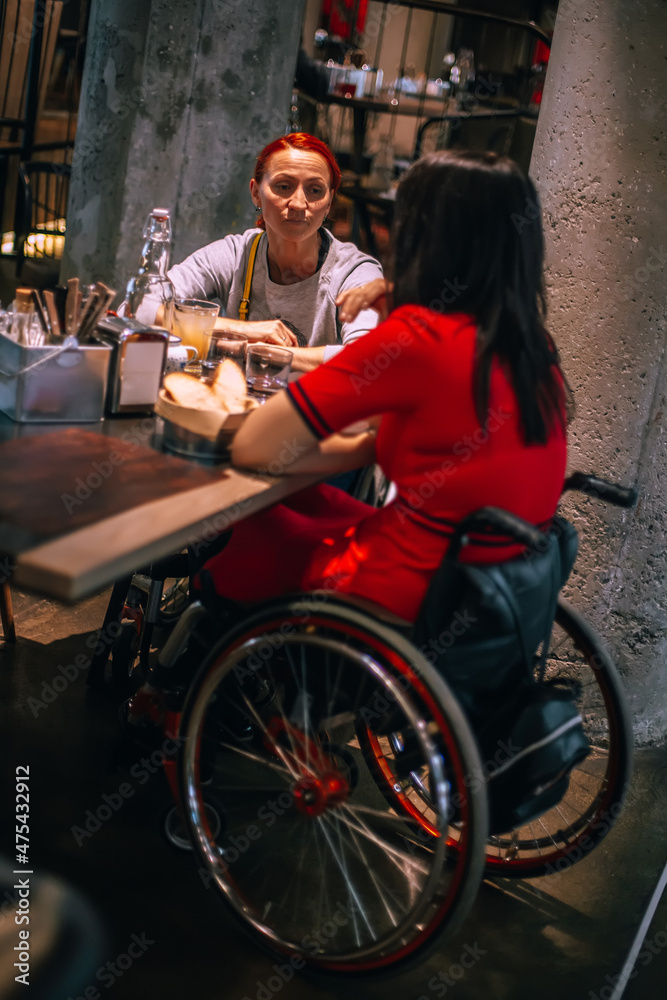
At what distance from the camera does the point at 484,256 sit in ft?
5.35

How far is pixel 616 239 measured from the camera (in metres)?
2.36

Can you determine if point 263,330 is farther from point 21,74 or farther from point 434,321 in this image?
point 21,74

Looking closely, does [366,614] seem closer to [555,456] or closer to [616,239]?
[555,456]

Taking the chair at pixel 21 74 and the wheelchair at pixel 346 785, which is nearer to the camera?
the wheelchair at pixel 346 785

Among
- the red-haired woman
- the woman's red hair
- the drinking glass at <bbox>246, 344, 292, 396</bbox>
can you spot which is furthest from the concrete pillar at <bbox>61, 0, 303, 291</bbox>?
the drinking glass at <bbox>246, 344, 292, 396</bbox>

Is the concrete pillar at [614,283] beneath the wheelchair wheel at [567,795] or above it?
above

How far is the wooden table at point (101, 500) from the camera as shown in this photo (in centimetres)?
128

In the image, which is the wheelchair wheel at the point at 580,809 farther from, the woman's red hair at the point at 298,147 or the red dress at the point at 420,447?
the woman's red hair at the point at 298,147

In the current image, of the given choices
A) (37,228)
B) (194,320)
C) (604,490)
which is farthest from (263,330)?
(37,228)

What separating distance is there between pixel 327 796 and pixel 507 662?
1.33 ft

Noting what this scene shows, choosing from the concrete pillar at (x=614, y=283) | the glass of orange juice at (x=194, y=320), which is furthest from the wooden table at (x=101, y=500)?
the concrete pillar at (x=614, y=283)

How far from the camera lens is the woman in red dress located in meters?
1.60

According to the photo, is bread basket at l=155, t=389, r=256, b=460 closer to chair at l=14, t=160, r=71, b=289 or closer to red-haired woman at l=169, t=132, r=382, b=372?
red-haired woman at l=169, t=132, r=382, b=372

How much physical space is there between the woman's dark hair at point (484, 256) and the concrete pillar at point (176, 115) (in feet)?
7.55
